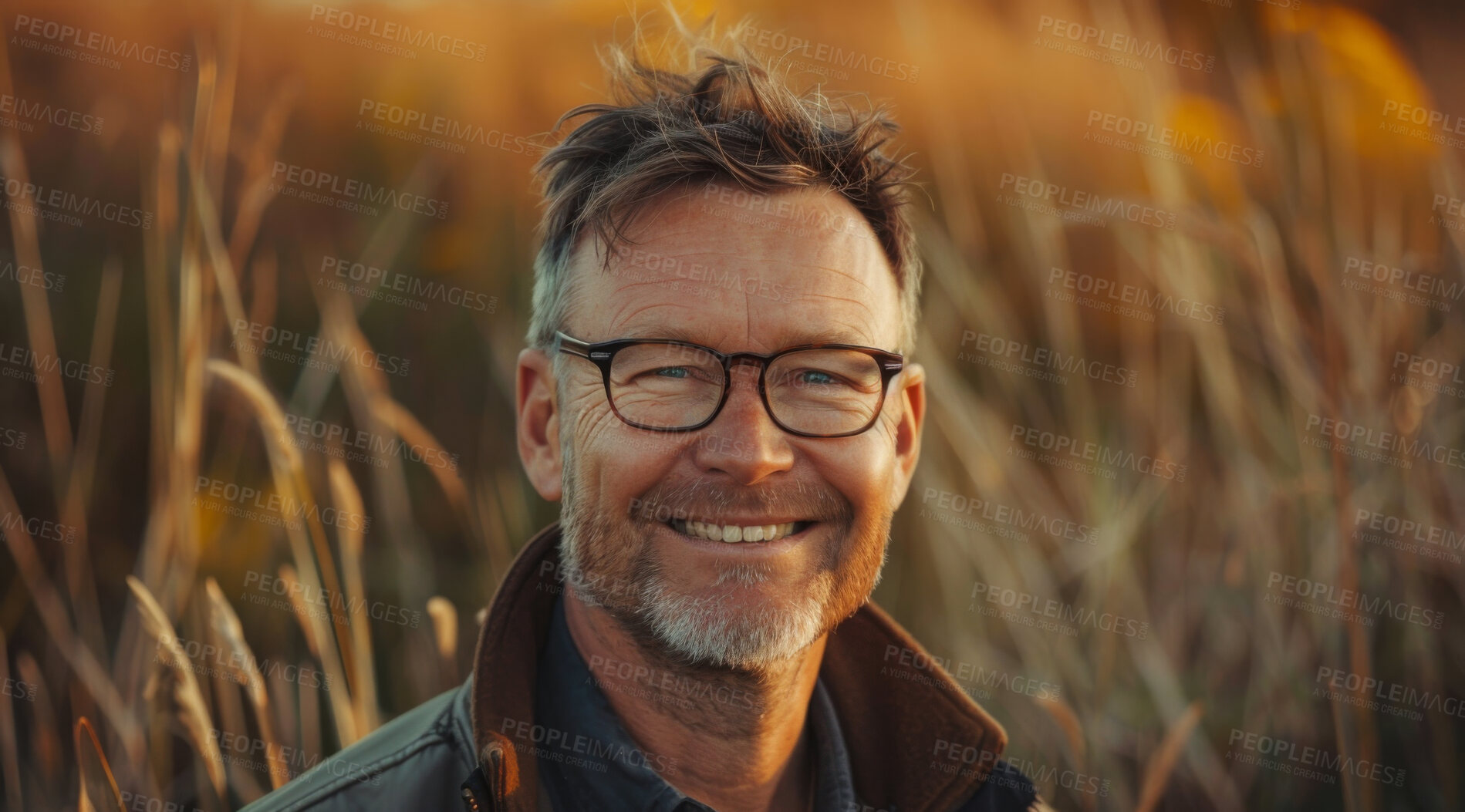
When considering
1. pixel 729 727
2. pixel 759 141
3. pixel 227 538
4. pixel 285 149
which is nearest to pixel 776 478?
pixel 729 727

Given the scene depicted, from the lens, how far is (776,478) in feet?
5.46

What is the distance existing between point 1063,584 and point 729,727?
154cm

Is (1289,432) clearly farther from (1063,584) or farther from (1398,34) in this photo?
(1398,34)
